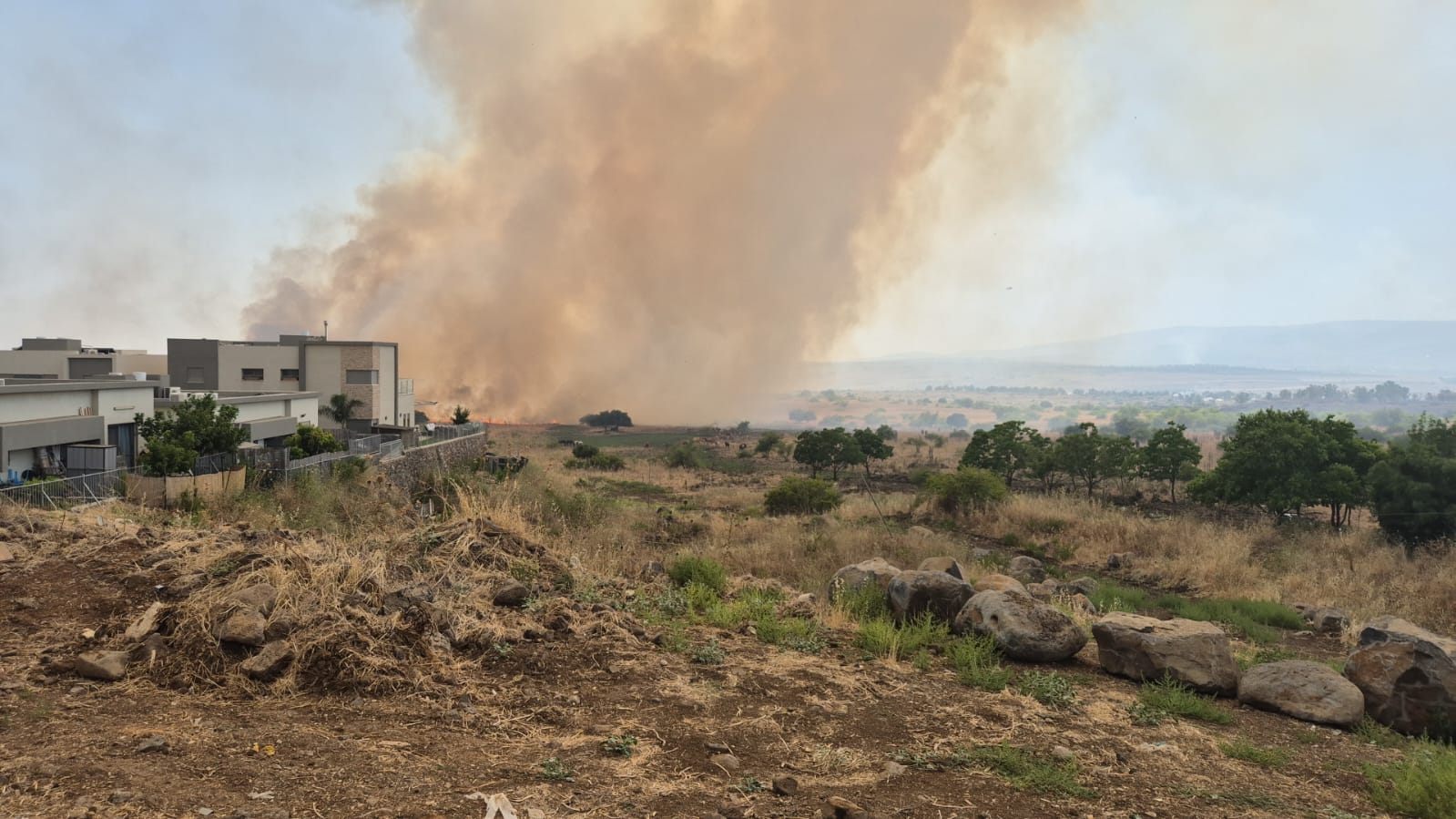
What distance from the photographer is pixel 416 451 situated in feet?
110

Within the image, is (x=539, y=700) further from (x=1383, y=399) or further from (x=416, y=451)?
(x=1383, y=399)

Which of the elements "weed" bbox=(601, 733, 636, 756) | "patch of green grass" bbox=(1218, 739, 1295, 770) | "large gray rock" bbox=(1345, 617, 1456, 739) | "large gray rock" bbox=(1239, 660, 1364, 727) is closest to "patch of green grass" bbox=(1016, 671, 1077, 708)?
"patch of green grass" bbox=(1218, 739, 1295, 770)

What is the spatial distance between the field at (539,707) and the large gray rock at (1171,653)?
0.99 ft

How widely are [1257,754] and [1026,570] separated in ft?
43.2

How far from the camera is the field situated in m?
4.73

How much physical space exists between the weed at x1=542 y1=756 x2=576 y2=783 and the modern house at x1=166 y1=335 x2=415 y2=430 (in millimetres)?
44824

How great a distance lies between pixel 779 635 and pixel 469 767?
169 inches

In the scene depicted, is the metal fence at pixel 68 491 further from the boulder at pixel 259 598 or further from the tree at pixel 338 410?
the tree at pixel 338 410

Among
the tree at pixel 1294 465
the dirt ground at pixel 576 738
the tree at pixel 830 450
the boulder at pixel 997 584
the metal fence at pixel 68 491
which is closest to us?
the dirt ground at pixel 576 738

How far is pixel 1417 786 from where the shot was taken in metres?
5.38

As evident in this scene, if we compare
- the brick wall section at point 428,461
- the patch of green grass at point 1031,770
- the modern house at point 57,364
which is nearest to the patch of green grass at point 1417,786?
the patch of green grass at point 1031,770

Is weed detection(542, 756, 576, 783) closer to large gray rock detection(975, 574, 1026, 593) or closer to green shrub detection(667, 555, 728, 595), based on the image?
green shrub detection(667, 555, 728, 595)

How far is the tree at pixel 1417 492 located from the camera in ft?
64.6

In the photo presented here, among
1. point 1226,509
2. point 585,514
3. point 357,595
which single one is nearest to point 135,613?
point 357,595
